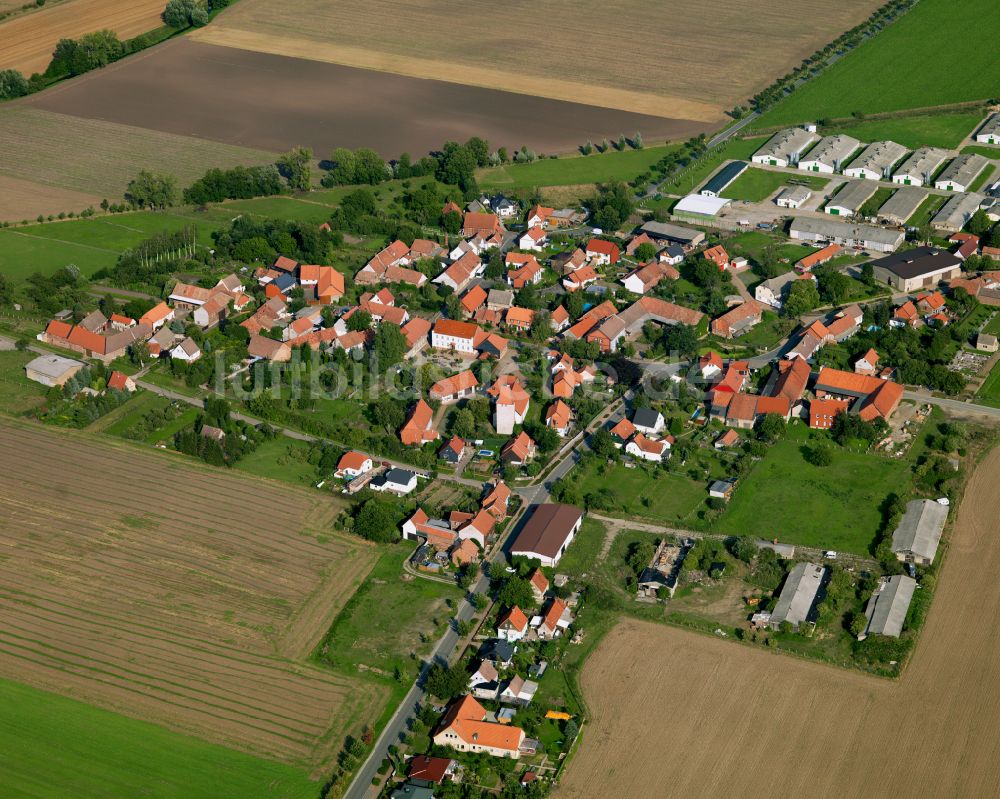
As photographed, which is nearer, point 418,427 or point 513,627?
point 513,627

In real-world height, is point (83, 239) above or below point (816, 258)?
below

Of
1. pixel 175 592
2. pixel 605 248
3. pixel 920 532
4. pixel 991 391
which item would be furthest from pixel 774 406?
pixel 175 592

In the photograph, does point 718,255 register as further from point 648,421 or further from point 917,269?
point 648,421

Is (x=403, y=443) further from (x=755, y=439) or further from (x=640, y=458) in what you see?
(x=755, y=439)

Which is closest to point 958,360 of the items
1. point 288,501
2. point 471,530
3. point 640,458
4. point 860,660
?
point 640,458

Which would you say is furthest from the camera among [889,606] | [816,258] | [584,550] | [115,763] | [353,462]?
[816,258]
